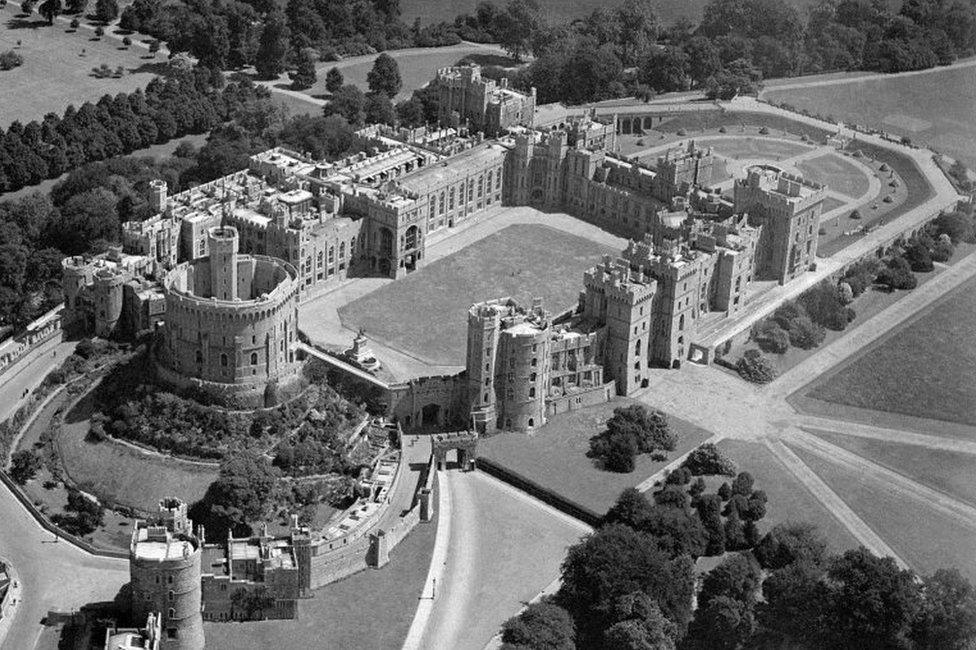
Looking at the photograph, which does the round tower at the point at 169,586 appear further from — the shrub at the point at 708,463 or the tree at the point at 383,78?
the tree at the point at 383,78

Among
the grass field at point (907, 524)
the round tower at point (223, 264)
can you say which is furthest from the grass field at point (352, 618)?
the grass field at point (907, 524)

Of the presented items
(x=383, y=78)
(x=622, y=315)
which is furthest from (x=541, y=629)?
(x=383, y=78)

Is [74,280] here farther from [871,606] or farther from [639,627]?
[871,606]

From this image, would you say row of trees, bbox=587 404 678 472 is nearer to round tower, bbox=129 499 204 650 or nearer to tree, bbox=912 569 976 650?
tree, bbox=912 569 976 650

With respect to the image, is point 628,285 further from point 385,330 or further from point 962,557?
point 962,557

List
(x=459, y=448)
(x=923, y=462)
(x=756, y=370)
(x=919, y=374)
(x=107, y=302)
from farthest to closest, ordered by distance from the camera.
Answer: (x=919, y=374), (x=756, y=370), (x=107, y=302), (x=923, y=462), (x=459, y=448)
